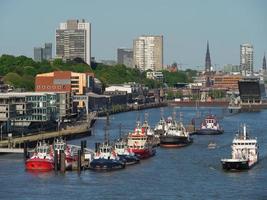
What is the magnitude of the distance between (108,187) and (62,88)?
37.5 m

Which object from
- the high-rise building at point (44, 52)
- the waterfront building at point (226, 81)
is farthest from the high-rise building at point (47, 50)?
the waterfront building at point (226, 81)

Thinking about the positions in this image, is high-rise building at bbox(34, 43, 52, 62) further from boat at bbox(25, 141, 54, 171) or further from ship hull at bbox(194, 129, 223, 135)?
boat at bbox(25, 141, 54, 171)

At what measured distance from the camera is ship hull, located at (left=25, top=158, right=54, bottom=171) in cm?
3135

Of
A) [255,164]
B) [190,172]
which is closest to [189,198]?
[190,172]

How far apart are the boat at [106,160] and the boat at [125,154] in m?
0.89

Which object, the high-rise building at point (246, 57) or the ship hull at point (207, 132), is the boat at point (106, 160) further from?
the high-rise building at point (246, 57)

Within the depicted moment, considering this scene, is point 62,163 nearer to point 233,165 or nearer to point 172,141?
point 233,165

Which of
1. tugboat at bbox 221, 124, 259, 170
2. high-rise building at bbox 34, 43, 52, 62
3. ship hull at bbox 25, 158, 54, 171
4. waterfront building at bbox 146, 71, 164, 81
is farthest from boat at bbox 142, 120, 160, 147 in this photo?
high-rise building at bbox 34, 43, 52, 62

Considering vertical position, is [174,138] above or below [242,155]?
above

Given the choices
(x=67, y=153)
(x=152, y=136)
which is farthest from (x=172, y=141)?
(x=67, y=153)

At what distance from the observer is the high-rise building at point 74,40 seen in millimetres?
120250

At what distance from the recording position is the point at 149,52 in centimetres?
14975

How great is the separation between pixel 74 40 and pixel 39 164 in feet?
298

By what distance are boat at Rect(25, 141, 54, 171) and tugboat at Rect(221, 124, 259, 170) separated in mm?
4553
